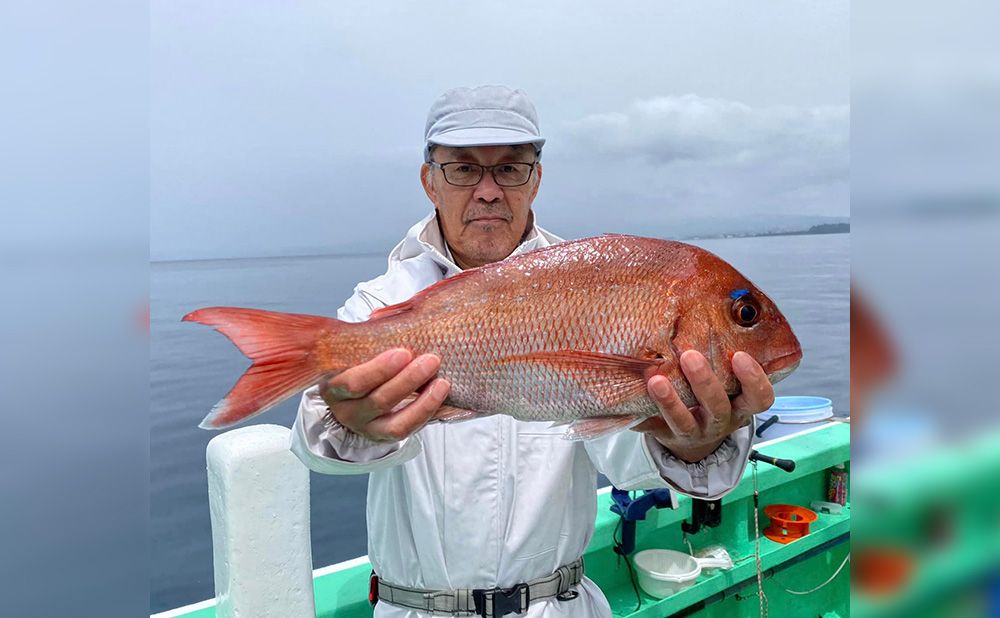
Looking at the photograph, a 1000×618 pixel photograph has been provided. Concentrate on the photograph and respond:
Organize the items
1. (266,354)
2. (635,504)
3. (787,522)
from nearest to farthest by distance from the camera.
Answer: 1. (266,354)
2. (635,504)
3. (787,522)

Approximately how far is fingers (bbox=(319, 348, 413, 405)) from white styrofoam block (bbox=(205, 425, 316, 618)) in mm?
764

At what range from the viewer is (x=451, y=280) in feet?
4.72

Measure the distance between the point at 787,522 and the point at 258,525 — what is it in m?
3.00

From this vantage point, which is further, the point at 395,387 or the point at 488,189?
the point at 488,189

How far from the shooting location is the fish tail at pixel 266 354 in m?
1.23

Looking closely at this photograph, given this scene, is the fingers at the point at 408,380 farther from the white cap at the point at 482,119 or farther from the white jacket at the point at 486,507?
the white cap at the point at 482,119

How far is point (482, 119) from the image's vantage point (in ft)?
6.47

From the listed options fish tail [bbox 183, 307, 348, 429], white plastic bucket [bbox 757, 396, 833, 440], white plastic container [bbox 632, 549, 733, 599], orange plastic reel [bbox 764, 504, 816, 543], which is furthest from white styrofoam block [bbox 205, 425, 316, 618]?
white plastic bucket [bbox 757, 396, 833, 440]

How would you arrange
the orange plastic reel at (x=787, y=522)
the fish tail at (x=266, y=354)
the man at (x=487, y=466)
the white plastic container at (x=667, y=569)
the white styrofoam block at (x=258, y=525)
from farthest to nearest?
the orange plastic reel at (x=787, y=522) < the white plastic container at (x=667, y=569) < the white styrofoam block at (x=258, y=525) < the man at (x=487, y=466) < the fish tail at (x=266, y=354)

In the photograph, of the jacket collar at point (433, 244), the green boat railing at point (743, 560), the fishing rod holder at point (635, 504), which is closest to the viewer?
the jacket collar at point (433, 244)

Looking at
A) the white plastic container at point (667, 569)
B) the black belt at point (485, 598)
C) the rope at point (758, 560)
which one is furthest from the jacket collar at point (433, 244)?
the rope at point (758, 560)

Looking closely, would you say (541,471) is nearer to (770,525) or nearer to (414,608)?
(414,608)

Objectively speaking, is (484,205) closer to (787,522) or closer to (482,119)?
(482,119)

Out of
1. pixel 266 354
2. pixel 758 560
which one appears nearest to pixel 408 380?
pixel 266 354
